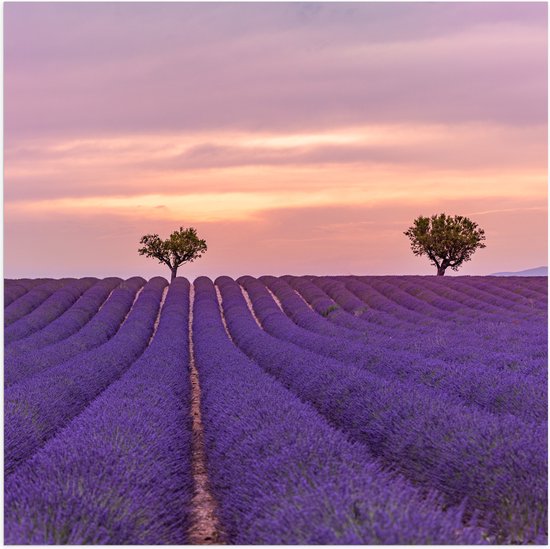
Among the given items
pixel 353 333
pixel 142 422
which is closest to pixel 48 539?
pixel 142 422

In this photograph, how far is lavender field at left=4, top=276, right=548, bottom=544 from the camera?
129 inches

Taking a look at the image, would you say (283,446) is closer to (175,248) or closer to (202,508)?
(202,508)

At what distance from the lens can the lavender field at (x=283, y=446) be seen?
3289 mm

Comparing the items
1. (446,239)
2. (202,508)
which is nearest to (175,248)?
(446,239)

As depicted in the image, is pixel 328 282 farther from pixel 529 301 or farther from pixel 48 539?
pixel 48 539

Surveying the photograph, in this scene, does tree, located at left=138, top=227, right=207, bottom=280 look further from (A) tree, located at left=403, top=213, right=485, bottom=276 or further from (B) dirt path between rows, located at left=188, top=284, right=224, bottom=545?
(B) dirt path between rows, located at left=188, top=284, right=224, bottom=545

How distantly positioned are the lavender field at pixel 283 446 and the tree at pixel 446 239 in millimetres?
26823

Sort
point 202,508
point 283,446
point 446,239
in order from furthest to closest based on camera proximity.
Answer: point 446,239 < point 202,508 < point 283,446

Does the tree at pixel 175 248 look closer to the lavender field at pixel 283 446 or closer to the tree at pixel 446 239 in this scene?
the tree at pixel 446 239

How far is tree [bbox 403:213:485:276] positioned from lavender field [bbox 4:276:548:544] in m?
26.8

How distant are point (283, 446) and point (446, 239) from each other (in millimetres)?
36006

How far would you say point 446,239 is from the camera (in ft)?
128

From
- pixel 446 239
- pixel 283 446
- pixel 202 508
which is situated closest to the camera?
pixel 283 446

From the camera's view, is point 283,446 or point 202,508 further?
point 202,508
